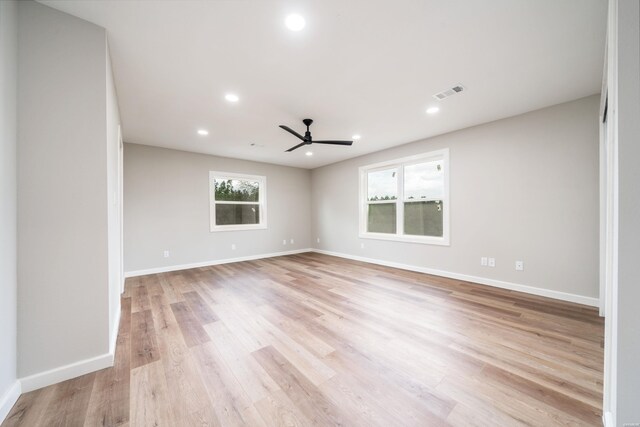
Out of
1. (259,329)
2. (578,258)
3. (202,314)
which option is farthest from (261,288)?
(578,258)

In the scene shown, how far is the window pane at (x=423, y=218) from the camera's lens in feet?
14.4

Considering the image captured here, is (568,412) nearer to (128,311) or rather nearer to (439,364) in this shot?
(439,364)

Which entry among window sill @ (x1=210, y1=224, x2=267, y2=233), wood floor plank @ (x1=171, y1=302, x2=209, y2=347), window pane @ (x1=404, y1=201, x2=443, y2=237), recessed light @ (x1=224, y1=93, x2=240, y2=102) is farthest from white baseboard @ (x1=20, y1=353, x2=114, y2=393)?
window pane @ (x1=404, y1=201, x2=443, y2=237)

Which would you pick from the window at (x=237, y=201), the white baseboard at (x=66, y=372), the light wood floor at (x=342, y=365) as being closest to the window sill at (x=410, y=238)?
the light wood floor at (x=342, y=365)

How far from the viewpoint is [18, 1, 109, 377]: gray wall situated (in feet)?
5.06

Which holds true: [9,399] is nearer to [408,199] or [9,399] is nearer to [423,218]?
[423,218]

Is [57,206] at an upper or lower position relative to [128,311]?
upper

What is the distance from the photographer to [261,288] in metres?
3.75

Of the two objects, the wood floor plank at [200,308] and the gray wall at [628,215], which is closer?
the gray wall at [628,215]

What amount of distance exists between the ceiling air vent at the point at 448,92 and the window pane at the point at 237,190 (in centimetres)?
467

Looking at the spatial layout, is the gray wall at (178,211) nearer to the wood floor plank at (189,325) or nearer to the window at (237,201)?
the window at (237,201)

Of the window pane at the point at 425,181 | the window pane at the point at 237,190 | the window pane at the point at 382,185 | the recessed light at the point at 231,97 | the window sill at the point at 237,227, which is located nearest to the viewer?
the recessed light at the point at 231,97

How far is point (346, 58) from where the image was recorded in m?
2.15

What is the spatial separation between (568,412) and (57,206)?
3479 millimetres
